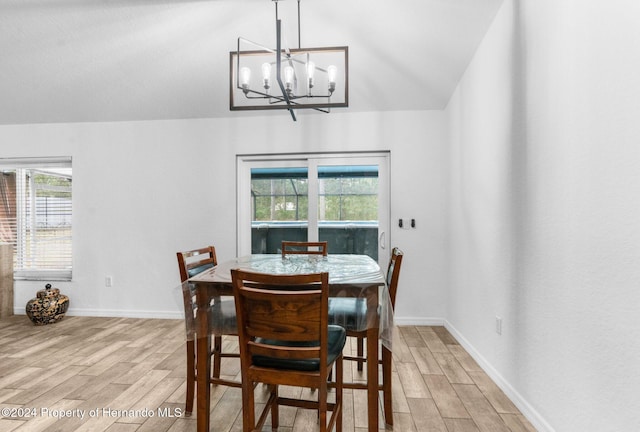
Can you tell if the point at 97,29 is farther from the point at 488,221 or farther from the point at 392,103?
the point at 488,221

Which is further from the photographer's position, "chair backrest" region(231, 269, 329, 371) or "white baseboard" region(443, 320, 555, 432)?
"white baseboard" region(443, 320, 555, 432)

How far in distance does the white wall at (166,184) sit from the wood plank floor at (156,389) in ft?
2.26

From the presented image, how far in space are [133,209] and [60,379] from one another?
6.33ft

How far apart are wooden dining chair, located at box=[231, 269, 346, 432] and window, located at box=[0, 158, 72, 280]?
372 centimetres

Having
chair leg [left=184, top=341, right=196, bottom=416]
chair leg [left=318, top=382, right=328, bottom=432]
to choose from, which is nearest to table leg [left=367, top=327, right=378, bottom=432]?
chair leg [left=318, top=382, right=328, bottom=432]

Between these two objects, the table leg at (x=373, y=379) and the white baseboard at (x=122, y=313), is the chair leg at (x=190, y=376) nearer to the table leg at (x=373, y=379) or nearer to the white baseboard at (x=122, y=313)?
the table leg at (x=373, y=379)

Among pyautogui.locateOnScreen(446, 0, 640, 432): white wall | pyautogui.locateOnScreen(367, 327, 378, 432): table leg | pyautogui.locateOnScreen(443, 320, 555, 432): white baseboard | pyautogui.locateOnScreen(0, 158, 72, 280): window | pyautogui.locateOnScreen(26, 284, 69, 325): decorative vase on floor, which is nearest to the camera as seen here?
pyautogui.locateOnScreen(446, 0, 640, 432): white wall

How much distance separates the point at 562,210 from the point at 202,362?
6.53ft

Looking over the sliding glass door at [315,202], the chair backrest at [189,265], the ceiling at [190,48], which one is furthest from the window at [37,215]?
the chair backrest at [189,265]

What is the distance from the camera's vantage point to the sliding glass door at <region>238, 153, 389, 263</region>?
3611mm

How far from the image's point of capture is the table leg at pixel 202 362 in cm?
165

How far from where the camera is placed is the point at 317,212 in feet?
12.1

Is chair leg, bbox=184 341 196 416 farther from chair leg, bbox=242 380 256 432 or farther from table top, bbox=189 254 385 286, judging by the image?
chair leg, bbox=242 380 256 432

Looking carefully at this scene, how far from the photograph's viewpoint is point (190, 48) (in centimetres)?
282
